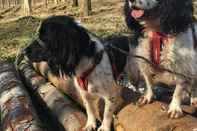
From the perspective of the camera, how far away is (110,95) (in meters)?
5.99

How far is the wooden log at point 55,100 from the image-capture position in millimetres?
6293

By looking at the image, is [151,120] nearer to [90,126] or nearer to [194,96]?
[90,126]

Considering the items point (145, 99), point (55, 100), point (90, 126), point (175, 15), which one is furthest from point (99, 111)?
point (175, 15)

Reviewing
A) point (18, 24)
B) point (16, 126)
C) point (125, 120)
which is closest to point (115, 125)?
point (125, 120)

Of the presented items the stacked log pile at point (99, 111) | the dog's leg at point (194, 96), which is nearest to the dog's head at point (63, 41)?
the stacked log pile at point (99, 111)

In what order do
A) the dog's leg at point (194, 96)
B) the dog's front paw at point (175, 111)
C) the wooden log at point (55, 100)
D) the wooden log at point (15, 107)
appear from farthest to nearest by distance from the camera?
the dog's leg at point (194, 96)
the wooden log at point (55, 100)
the wooden log at point (15, 107)
the dog's front paw at point (175, 111)

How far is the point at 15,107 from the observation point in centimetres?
664

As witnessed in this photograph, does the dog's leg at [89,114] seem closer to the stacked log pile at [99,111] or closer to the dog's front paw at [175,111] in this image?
the stacked log pile at [99,111]

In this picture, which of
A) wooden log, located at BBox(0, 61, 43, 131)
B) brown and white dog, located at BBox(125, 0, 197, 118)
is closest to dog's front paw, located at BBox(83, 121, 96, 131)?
wooden log, located at BBox(0, 61, 43, 131)

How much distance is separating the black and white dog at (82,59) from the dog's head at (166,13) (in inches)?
22.9

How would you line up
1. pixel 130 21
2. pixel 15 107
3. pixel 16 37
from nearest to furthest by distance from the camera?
pixel 130 21, pixel 15 107, pixel 16 37

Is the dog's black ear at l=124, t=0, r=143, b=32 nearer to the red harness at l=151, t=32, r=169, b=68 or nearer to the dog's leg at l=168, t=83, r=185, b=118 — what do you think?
the red harness at l=151, t=32, r=169, b=68

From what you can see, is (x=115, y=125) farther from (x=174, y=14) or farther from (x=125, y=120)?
(x=174, y=14)

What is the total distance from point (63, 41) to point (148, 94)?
1.40 m
